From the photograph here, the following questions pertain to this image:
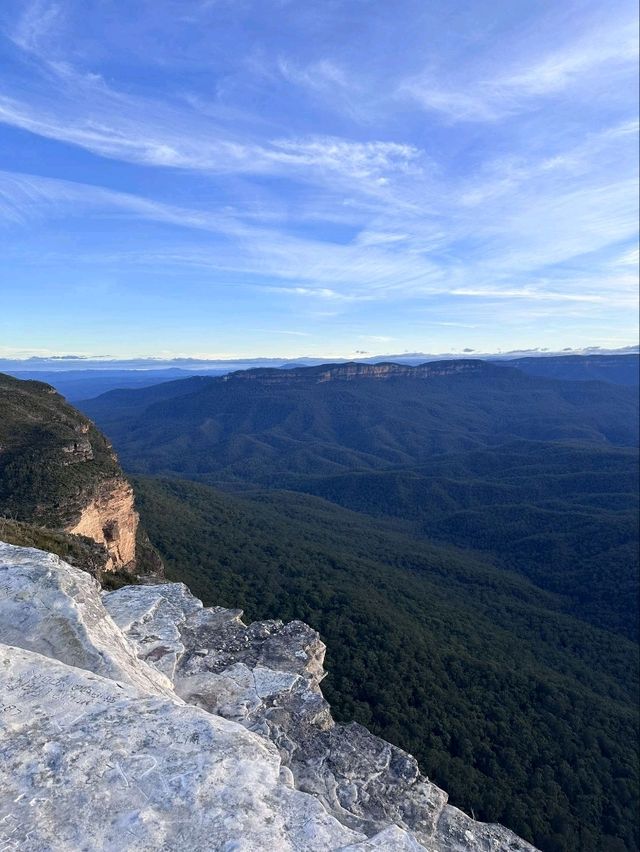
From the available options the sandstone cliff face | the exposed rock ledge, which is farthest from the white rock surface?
the sandstone cliff face

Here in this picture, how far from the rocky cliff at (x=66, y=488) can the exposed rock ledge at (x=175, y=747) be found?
11835 mm

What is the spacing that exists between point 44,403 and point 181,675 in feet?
159

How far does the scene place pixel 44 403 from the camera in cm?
5503

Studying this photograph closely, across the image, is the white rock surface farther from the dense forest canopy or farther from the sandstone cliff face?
the dense forest canopy

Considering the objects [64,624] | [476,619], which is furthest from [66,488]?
[476,619]

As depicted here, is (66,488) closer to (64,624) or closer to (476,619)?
(64,624)

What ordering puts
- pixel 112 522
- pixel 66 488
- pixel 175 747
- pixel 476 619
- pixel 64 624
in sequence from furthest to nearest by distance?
pixel 476 619 → pixel 112 522 → pixel 66 488 → pixel 64 624 → pixel 175 747

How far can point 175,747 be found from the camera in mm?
10438

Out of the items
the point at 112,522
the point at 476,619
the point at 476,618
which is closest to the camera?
the point at 112,522

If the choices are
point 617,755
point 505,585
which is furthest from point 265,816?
point 505,585

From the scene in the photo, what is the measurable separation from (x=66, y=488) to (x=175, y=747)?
30.8 m

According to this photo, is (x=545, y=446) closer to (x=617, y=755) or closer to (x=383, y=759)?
(x=617, y=755)

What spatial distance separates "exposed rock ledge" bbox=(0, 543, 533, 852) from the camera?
8.86 metres

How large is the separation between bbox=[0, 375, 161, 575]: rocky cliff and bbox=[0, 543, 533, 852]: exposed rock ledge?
11835 millimetres
